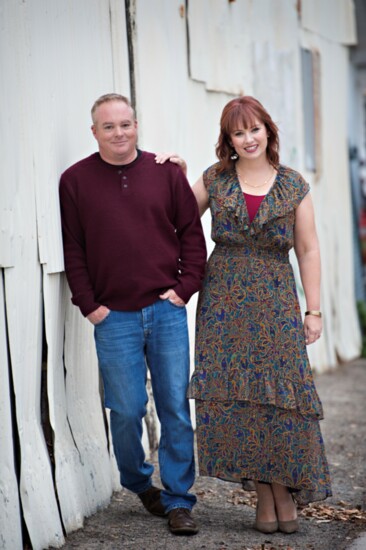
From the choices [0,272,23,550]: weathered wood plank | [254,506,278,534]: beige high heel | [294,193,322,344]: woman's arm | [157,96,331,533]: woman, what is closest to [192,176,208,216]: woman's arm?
[157,96,331,533]: woman

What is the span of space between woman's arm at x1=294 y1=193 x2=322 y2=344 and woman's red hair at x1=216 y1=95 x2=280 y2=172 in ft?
0.89

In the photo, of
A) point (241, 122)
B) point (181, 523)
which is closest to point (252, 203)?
point (241, 122)

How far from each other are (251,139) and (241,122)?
93 millimetres

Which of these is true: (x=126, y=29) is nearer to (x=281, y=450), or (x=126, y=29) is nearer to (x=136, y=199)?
(x=136, y=199)

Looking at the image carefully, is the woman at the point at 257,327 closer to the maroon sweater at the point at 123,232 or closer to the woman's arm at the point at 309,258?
the woman's arm at the point at 309,258

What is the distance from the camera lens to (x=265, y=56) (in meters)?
7.48

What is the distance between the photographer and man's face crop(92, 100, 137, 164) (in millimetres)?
4254

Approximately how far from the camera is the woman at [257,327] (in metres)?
4.41

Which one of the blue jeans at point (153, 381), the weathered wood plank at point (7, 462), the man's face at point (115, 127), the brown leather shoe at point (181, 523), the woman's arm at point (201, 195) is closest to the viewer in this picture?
the weathered wood plank at point (7, 462)

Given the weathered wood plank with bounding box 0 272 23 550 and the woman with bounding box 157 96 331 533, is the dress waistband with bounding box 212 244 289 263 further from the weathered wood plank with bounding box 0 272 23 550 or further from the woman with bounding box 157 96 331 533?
the weathered wood plank with bounding box 0 272 23 550

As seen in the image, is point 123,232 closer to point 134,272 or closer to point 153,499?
point 134,272

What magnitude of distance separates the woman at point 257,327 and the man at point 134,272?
0.42 ft

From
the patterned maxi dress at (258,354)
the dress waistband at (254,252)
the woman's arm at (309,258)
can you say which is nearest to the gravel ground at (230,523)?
the patterned maxi dress at (258,354)

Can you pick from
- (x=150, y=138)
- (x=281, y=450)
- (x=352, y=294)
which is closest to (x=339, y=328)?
(x=352, y=294)
